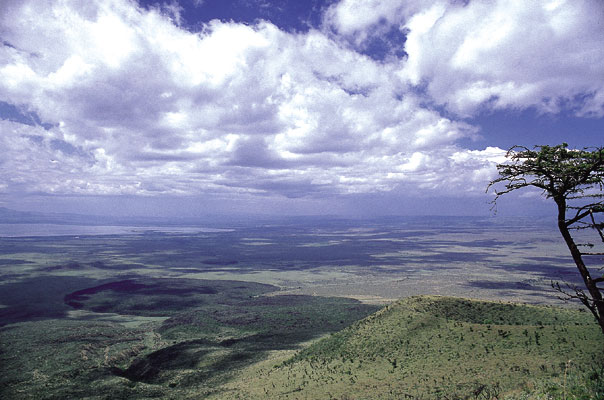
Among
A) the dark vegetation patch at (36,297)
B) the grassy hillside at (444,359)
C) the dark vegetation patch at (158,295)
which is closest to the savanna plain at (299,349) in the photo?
the grassy hillside at (444,359)

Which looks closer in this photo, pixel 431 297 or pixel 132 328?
pixel 431 297

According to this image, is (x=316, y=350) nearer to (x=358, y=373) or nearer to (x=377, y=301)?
(x=358, y=373)

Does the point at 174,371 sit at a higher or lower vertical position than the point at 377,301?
higher

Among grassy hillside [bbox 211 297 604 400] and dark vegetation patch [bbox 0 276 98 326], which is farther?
dark vegetation patch [bbox 0 276 98 326]

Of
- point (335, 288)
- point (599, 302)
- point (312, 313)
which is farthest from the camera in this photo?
point (335, 288)

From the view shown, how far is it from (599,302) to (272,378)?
33428mm

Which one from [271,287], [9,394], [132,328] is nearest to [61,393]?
[9,394]

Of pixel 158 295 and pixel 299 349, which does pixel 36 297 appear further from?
pixel 299 349

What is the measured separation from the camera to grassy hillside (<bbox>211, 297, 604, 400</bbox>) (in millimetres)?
25297

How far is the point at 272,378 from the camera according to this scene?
125ft

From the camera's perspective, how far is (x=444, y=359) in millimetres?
34125

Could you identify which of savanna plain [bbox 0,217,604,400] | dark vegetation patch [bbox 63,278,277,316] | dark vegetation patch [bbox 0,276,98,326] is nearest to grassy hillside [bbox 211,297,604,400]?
savanna plain [bbox 0,217,604,400]

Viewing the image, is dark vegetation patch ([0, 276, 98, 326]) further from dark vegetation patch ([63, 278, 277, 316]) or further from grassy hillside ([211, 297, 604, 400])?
grassy hillside ([211, 297, 604, 400])

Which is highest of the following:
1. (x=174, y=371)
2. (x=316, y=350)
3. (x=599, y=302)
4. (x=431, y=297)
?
(x=599, y=302)
